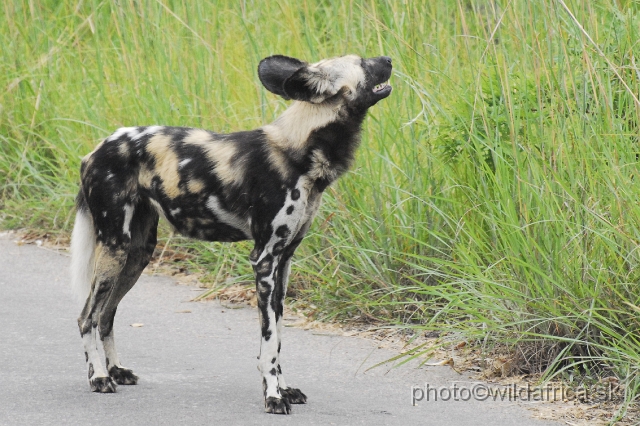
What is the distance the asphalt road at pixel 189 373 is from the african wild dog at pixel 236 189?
16cm

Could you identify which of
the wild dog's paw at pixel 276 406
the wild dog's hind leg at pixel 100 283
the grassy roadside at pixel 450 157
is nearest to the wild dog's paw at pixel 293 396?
the wild dog's paw at pixel 276 406

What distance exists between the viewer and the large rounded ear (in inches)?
164

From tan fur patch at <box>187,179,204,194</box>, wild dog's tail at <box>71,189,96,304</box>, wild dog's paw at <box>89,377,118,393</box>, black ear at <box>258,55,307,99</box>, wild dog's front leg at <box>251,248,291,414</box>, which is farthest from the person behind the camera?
wild dog's tail at <box>71,189,96,304</box>

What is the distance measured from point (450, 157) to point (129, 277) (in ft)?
5.61

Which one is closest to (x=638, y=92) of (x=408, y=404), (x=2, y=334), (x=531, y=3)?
(x=531, y=3)

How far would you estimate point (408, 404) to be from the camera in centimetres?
415

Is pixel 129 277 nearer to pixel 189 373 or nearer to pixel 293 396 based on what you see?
pixel 189 373

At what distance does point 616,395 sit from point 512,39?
75.3 inches

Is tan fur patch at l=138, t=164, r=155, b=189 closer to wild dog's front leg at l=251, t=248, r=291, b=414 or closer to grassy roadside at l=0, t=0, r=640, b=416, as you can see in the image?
wild dog's front leg at l=251, t=248, r=291, b=414

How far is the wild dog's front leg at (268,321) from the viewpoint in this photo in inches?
161

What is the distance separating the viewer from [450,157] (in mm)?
5211

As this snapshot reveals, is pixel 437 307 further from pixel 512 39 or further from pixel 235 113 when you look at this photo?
pixel 235 113

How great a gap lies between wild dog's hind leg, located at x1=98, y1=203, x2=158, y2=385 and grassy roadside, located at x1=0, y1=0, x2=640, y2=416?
1.08m

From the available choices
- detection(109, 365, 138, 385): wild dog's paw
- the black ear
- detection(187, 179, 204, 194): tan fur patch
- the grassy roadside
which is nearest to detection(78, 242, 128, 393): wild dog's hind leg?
detection(109, 365, 138, 385): wild dog's paw
